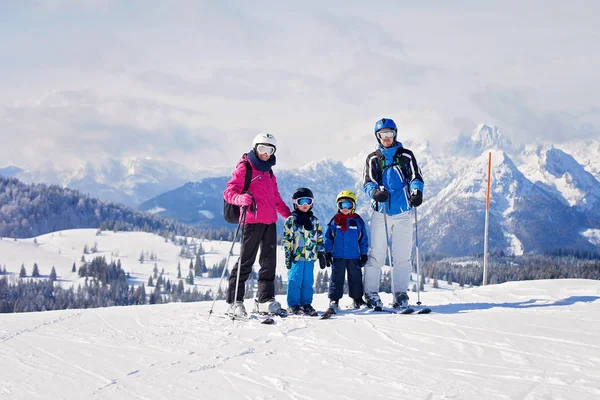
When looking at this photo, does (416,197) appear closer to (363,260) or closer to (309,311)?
(363,260)

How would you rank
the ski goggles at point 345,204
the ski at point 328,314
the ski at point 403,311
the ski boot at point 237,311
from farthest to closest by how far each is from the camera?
the ski goggles at point 345,204 → the ski boot at point 237,311 → the ski at point 403,311 → the ski at point 328,314

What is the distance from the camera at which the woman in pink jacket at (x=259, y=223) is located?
8.63 metres

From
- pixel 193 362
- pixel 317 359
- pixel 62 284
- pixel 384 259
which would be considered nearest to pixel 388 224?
pixel 384 259

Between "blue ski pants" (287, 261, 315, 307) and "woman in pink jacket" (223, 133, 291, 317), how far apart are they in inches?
15.3

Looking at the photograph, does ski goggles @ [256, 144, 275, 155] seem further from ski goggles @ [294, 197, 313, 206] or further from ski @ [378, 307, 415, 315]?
ski @ [378, 307, 415, 315]

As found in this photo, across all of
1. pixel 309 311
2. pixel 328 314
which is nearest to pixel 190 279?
pixel 309 311

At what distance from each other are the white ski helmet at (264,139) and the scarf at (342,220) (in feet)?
6.46

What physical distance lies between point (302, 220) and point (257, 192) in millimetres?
1064

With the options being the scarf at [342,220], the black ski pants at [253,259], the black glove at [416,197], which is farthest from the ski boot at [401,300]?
the black ski pants at [253,259]

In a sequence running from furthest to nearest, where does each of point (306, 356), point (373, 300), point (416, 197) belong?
point (373, 300) → point (416, 197) → point (306, 356)

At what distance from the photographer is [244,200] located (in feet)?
26.9

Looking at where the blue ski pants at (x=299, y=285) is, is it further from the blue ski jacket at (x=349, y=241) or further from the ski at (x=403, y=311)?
the ski at (x=403, y=311)

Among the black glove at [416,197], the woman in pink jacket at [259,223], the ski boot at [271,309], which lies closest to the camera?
the ski boot at [271,309]

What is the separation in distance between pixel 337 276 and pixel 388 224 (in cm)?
144
